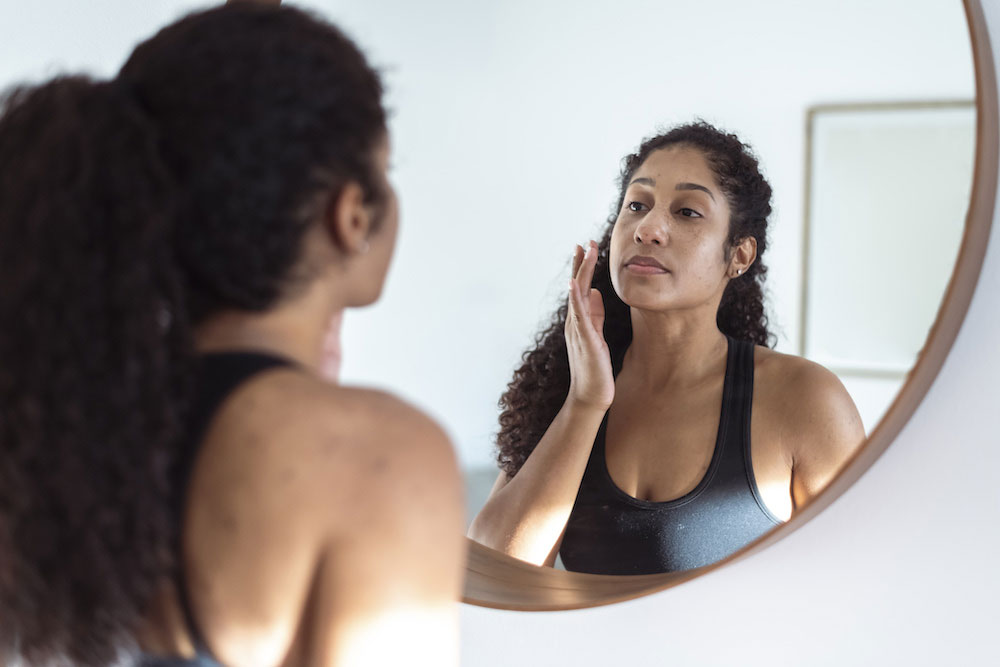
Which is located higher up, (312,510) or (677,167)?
(677,167)

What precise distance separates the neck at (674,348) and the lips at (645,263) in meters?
0.04

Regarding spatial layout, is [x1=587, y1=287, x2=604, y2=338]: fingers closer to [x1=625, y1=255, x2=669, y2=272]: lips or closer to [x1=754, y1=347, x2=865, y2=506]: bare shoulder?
[x1=625, y1=255, x2=669, y2=272]: lips

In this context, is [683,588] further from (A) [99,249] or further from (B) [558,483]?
(A) [99,249]

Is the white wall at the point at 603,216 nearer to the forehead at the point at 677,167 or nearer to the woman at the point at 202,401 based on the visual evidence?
the forehead at the point at 677,167

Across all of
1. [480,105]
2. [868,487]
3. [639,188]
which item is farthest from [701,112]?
[868,487]

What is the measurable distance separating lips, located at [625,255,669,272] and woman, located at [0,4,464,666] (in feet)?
1.41

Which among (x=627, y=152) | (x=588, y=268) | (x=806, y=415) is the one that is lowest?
(x=806, y=415)

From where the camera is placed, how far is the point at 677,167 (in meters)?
0.88

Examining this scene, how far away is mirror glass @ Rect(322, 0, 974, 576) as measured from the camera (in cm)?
81

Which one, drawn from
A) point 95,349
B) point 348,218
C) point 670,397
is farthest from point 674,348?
point 95,349

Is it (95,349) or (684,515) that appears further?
(684,515)

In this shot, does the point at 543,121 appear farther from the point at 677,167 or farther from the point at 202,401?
the point at 202,401

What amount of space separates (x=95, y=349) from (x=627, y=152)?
57 cm

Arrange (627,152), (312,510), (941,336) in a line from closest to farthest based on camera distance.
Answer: (312,510), (941,336), (627,152)
